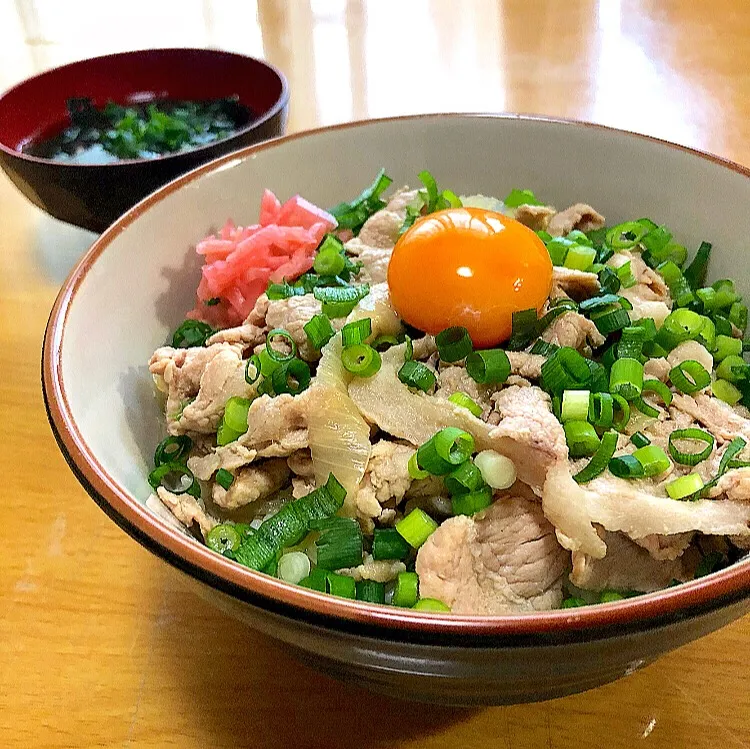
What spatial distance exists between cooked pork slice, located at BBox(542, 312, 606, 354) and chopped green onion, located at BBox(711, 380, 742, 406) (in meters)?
0.25

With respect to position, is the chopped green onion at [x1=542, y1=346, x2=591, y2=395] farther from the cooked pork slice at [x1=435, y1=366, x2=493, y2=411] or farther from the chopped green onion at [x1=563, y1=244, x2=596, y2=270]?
the chopped green onion at [x1=563, y1=244, x2=596, y2=270]

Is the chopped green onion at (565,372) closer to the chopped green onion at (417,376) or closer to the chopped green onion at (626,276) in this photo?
the chopped green onion at (417,376)

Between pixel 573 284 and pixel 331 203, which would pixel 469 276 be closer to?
pixel 573 284

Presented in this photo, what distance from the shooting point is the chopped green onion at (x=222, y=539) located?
1.37m

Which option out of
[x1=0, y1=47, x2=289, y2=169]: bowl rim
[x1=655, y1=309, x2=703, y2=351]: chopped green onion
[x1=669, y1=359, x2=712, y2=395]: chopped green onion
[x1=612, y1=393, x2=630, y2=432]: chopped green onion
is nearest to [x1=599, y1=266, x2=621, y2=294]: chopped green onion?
[x1=655, y1=309, x2=703, y2=351]: chopped green onion

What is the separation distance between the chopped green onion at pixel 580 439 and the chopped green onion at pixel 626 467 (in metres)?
0.04

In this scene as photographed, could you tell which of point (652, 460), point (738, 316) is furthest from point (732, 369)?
point (652, 460)

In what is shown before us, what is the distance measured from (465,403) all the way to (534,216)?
0.65 metres

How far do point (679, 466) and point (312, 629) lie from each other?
2.36 ft

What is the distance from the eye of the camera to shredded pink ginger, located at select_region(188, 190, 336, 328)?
1768 mm

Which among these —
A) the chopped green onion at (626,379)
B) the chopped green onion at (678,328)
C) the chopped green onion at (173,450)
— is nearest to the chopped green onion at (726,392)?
the chopped green onion at (678,328)

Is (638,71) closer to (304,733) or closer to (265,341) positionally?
(265,341)

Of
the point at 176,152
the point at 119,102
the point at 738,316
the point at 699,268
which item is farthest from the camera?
the point at 119,102

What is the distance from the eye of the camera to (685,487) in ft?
4.14
